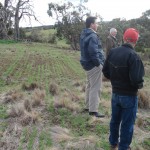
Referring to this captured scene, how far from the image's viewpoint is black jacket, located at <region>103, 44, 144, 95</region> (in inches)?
187

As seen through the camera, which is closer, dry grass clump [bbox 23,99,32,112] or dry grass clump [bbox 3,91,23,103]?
dry grass clump [bbox 23,99,32,112]

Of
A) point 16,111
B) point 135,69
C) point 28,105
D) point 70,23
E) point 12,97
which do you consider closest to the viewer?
point 135,69

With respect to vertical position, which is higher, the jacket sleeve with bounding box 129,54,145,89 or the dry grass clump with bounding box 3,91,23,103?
the jacket sleeve with bounding box 129,54,145,89

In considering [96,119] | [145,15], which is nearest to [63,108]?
[96,119]

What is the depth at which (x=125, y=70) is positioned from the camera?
4.88 m

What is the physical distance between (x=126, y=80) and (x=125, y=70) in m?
0.16

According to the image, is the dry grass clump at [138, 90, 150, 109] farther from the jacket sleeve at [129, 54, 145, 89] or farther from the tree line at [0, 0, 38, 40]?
the tree line at [0, 0, 38, 40]

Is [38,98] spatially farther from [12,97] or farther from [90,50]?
[90,50]

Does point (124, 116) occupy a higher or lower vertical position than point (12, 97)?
higher

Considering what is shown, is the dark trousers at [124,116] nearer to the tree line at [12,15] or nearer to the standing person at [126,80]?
the standing person at [126,80]

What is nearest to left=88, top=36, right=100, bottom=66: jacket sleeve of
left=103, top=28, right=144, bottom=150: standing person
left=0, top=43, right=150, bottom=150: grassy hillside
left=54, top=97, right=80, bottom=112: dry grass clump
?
left=0, top=43, right=150, bottom=150: grassy hillside

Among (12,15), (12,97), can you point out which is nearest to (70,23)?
(12,15)

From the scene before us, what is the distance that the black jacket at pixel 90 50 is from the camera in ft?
22.2

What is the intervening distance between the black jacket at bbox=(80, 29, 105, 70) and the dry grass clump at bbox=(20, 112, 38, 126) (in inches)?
60.2
